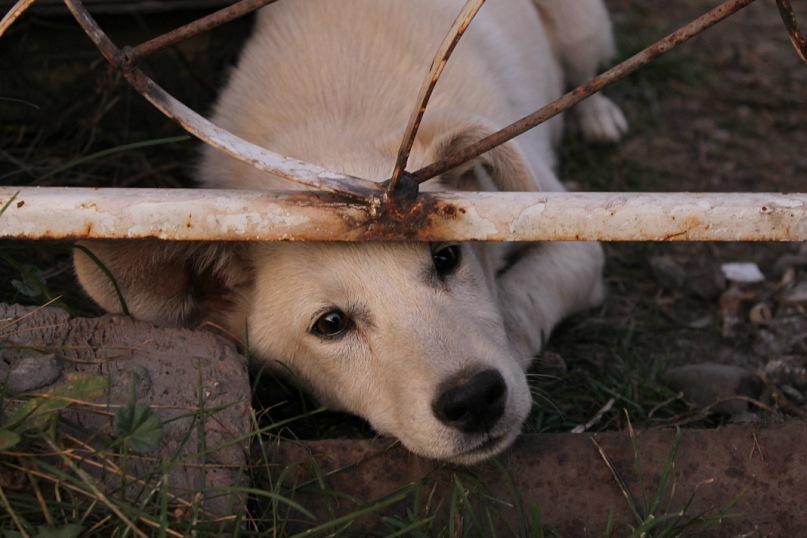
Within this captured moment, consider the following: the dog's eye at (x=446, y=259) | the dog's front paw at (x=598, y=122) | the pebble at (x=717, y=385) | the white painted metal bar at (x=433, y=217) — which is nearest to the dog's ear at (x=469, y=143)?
the dog's eye at (x=446, y=259)

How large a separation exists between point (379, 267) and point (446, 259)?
0.22 m

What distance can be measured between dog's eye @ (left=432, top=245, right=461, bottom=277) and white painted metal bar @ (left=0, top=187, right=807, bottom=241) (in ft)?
0.95

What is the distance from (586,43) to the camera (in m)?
4.49

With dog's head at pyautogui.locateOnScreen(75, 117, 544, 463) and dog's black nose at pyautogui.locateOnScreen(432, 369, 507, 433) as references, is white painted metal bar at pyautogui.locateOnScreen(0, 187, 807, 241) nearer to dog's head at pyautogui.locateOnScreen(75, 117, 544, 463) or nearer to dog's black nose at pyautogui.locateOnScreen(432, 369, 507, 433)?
dog's head at pyautogui.locateOnScreen(75, 117, 544, 463)

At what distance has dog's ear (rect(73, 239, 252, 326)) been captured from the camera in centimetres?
228

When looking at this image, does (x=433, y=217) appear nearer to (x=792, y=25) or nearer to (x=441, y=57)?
(x=441, y=57)

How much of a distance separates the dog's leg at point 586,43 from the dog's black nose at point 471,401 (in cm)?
261

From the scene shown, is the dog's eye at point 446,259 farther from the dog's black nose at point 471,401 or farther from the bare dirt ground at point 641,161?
the bare dirt ground at point 641,161

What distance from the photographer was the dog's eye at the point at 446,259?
237 centimetres

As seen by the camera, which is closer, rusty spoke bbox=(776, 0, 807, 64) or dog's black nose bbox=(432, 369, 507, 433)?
rusty spoke bbox=(776, 0, 807, 64)

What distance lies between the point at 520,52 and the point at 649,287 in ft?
3.76

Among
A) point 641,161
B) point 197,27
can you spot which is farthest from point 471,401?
point 641,161

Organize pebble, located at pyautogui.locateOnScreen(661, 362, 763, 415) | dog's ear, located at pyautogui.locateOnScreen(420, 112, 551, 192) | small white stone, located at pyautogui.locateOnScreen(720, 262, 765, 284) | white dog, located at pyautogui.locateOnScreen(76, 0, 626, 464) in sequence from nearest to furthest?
1. white dog, located at pyautogui.locateOnScreen(76, 0, 626, 464)
2. dog's ear, located at pyautogui.locateOnScreen(420, 112, 551, 192)
3. pebble, located at pyautogui.locateOnScreen(661, 362, 763, 415)
4. small white stone, located at pyautogui.locateOnScreen(720, 262, 765, 284)

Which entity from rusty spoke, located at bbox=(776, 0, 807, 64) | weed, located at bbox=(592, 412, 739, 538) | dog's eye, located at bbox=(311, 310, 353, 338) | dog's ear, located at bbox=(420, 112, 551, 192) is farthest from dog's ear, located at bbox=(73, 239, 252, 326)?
rusty spoke, located at bbox=(776, 0, 807, 64)
